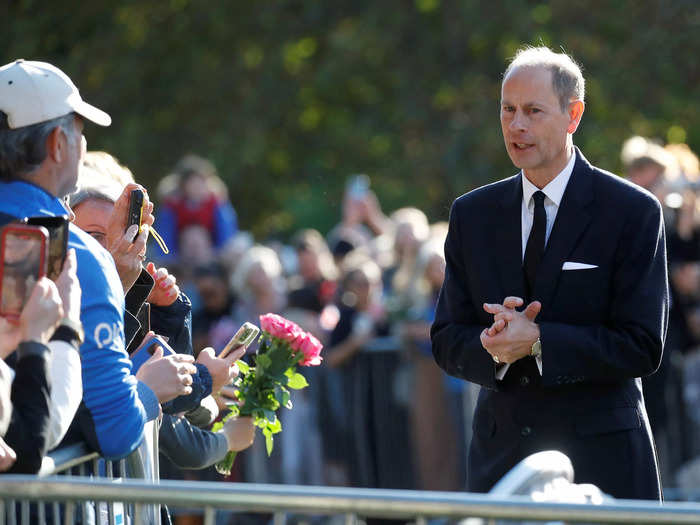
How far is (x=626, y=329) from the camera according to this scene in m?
4.80

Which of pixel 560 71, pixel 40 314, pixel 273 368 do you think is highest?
pixel 560 71

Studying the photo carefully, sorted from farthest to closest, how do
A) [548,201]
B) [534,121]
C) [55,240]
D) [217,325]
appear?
1. [217,325]
2. [548,201]
3. [534,121]
4. [55,240]

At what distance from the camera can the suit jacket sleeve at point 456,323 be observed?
4996mm

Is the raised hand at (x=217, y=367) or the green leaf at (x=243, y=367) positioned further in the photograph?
the green leaf at (x=243, y=367)

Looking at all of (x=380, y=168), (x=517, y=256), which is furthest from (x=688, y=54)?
(x=517, y=256)

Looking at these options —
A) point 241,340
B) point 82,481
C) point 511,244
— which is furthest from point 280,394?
point 82,481

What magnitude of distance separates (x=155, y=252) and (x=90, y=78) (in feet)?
21.9

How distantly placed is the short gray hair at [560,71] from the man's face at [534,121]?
0.07 feet

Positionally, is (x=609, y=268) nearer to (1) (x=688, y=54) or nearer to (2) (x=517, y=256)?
(2) (x=517, y=256)

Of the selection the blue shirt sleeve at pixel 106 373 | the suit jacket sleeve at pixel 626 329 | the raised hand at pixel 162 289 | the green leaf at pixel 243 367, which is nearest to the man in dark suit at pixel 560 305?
the suit jacket sleeve at pixel 626 329

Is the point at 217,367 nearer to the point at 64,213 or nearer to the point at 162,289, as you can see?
the point at 162,289

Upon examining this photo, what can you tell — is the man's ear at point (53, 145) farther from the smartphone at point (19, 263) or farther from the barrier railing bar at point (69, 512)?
the barrier railing bar at point (69, 512)

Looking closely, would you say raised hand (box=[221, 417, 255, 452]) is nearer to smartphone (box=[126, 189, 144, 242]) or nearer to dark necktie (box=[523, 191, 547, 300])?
smartphone (box=[126, 189, 144, 242])

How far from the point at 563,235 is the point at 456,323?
55cm
